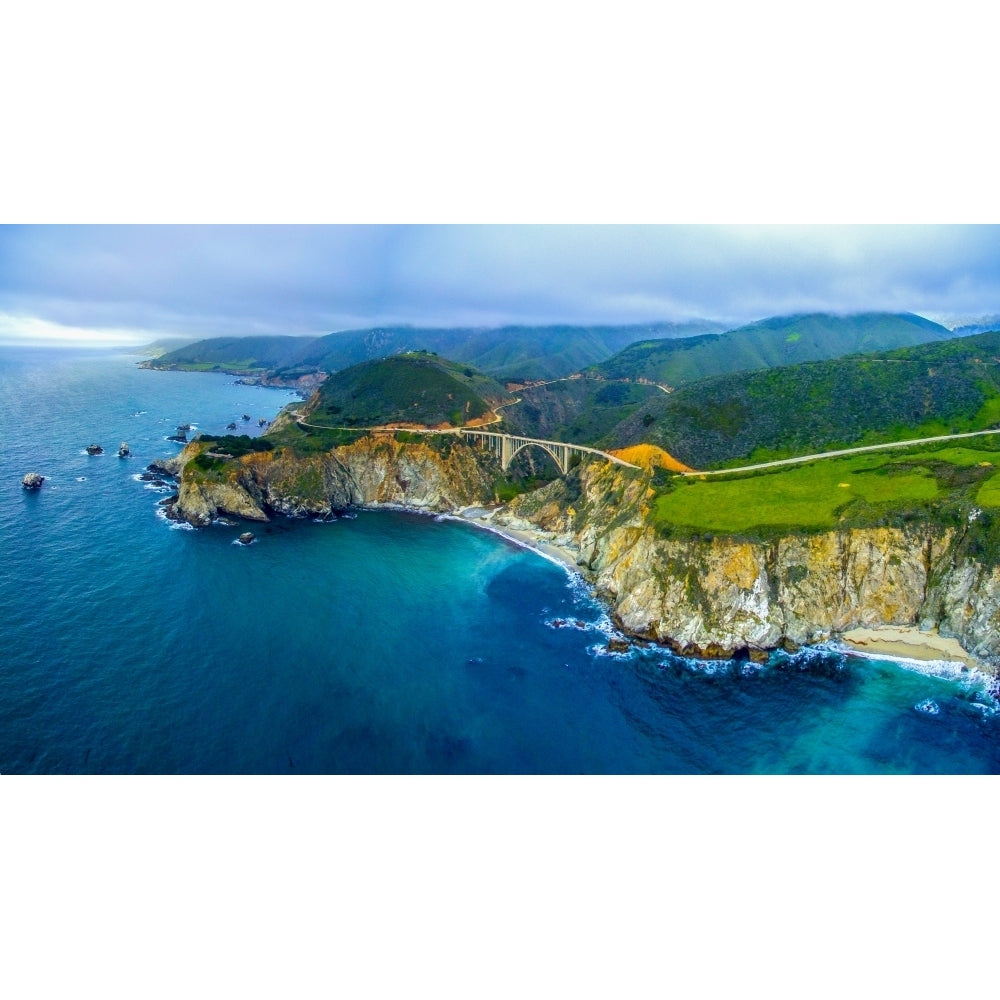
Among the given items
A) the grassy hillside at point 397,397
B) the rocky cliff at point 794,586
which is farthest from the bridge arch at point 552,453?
the rocky cliff at point 794,586

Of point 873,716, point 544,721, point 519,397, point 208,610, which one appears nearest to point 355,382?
point 519,397

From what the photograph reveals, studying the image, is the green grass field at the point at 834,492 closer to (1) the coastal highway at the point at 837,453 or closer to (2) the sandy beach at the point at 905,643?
(1) the coastal highway at the point at 837,453

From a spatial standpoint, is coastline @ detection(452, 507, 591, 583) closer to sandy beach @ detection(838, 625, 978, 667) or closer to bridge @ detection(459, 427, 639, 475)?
bridge @ detection(459, 427, 639, 475)

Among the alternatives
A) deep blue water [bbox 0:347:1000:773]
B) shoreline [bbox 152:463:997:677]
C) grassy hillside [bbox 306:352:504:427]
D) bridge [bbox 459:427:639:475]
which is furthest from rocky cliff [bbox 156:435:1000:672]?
grassy hillside [bbox 306:352:504:427]

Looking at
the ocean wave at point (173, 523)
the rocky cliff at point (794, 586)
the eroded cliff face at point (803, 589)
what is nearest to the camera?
the rocky cliff at point (794, 586)

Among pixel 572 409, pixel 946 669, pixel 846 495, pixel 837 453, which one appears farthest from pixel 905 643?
pixel 572 409

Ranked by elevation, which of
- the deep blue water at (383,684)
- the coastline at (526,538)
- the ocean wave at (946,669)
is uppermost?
the coastline at (526,538)

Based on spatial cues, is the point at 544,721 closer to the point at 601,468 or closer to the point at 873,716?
the point at 873,716
